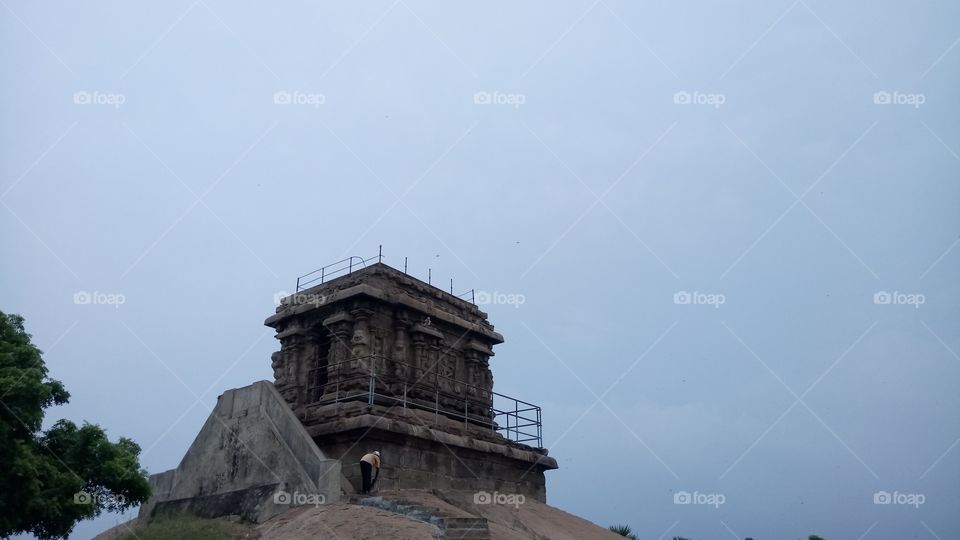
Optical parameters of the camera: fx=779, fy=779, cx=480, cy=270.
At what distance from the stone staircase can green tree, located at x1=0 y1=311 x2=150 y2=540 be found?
4.75m

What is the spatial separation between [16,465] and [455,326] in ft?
38.8

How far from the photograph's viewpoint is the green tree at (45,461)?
43.6 feet

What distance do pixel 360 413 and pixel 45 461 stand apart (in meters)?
6.09

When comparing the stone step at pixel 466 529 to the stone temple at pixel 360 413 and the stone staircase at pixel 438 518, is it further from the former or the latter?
the stone temple at pixel 360 413

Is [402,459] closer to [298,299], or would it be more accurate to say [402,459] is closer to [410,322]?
[410,322]

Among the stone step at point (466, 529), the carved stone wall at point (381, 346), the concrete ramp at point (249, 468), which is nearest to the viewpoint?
the stone step at point (466, 529)

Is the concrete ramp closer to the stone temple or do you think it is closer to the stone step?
the stone temple

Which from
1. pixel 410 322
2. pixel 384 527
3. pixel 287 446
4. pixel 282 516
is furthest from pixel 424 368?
pixel 384 527

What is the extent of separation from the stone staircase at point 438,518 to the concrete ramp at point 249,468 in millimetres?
816

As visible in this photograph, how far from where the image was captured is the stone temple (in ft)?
53.6

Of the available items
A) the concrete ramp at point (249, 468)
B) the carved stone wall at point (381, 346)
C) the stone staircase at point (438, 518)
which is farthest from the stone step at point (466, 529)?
the carved stone wall at point (381, 346)

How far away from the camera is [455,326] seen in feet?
73.5

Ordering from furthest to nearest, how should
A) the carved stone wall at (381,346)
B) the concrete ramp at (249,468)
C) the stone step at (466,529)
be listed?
the carved stone wall at (381,346)
the concrete ramp at (249,468)
the stone step at (466,529)

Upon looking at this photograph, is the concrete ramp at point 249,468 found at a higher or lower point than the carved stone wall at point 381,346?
lower
